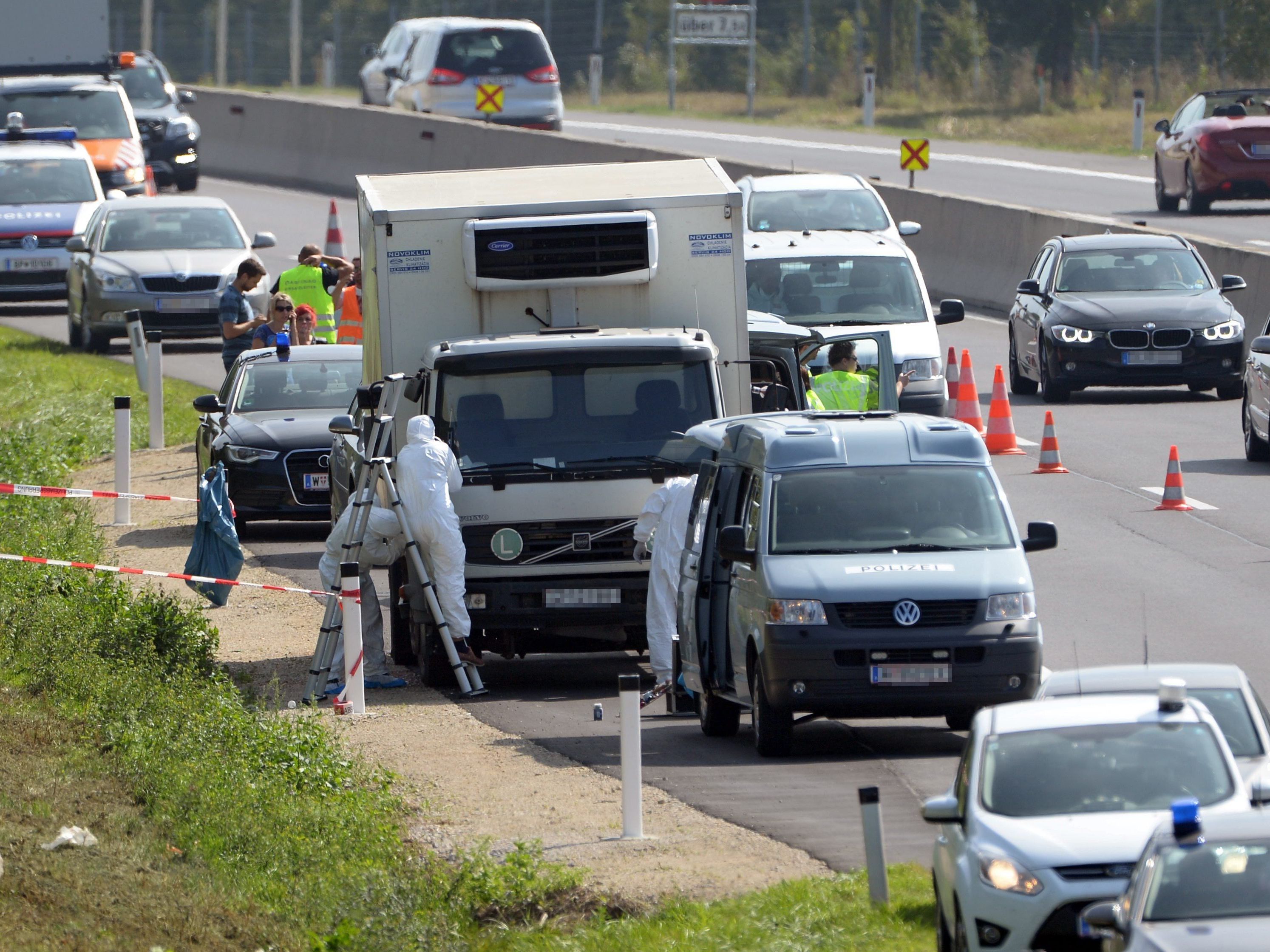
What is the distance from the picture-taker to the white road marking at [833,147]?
45.4 m

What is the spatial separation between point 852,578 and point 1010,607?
79 centimetres

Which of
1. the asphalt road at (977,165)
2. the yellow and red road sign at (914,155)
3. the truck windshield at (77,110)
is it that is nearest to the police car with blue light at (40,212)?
the truck windshield at (77,110)

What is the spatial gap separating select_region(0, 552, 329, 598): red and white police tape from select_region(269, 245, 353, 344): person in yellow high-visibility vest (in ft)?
18.7

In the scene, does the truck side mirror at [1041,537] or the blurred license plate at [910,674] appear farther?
the truck side mirror at [1041,537]

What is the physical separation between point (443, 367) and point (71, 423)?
13414 mm

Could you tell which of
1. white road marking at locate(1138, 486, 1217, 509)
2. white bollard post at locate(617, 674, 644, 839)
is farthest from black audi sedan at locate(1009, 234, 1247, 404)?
white bollard post at locate(617, 674, 644, 839)

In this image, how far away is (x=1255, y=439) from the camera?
21.8 meters

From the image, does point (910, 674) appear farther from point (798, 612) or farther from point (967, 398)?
point (967, 398)

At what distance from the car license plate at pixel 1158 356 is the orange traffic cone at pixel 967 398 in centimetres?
282

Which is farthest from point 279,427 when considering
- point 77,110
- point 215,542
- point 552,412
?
point 77,110

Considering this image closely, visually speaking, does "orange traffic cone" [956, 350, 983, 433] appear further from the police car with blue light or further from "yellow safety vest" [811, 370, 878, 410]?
the police car with blue light

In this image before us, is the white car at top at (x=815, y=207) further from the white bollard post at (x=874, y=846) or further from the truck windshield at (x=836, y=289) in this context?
the white bollard post at (x=874, y=846)

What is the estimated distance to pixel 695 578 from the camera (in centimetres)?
1373

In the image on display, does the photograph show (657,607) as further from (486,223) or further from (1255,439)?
(1255,439)
